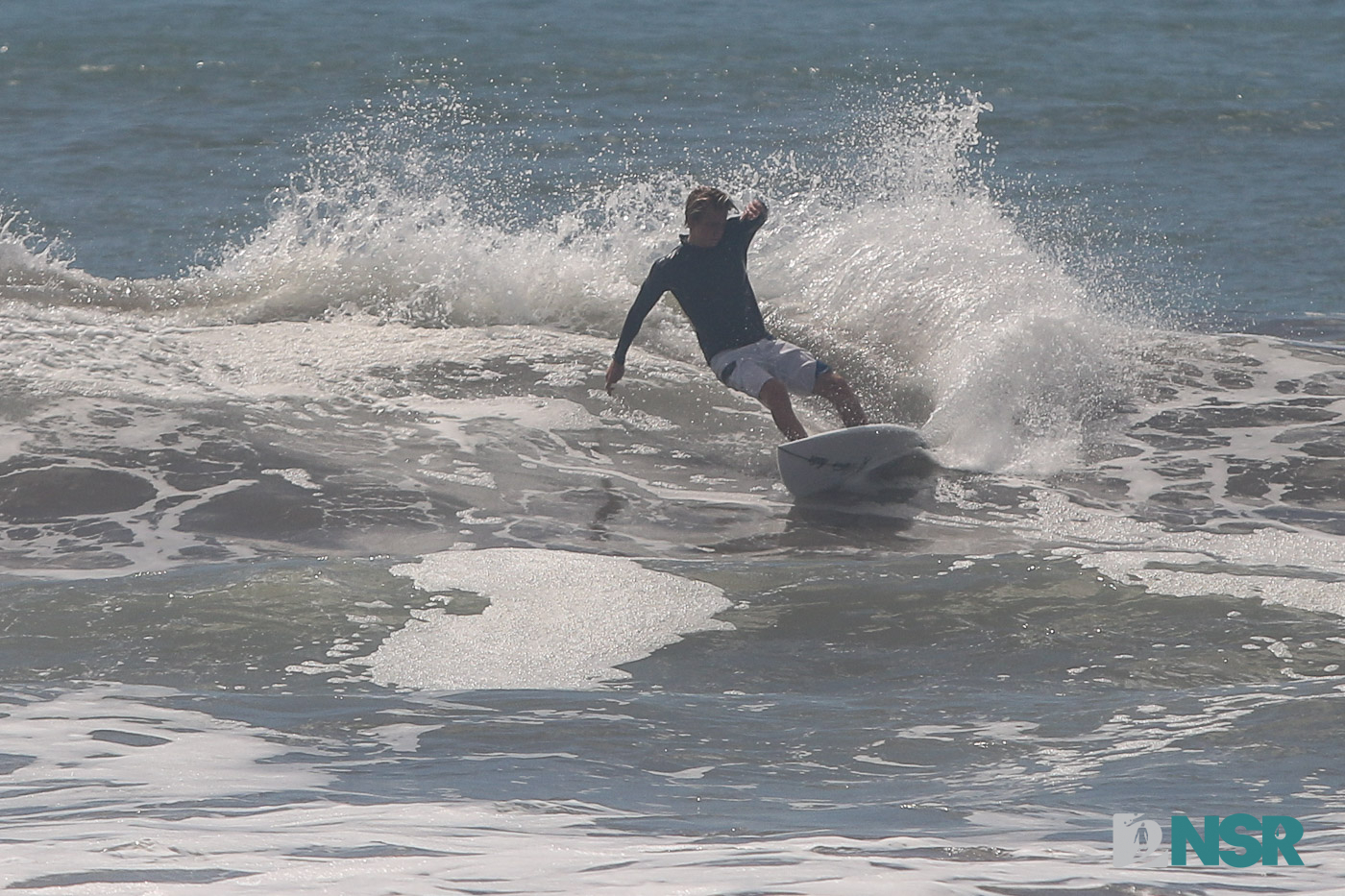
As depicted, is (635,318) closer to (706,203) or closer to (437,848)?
(706,203)

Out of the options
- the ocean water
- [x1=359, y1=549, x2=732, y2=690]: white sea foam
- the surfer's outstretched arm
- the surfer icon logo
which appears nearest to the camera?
the surfer icon logo

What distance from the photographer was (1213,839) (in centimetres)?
359

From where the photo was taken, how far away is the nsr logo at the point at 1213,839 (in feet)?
11.4

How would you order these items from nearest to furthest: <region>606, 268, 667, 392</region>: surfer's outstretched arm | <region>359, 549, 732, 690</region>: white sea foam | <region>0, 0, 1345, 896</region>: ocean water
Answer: <region>0, 0, 1345, 896</region>: ocean water < <region>359, 549, 732, 690</region>: white sea foam < <region>606, 268, 667, 392</region>: surfer's outstretched arm

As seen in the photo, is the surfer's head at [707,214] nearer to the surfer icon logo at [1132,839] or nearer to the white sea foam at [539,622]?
the white sea foam at [539,622]

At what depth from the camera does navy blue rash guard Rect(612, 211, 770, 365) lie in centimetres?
814

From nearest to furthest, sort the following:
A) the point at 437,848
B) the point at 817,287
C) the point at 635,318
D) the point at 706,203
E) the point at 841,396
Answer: the point at 437,848, the point at 706,203, the point at 841,396, the point at 635,318, the point at 817,287

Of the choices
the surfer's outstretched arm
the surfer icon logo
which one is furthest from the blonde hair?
the surfer icon logo

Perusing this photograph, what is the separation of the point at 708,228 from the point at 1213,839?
16.7 feet

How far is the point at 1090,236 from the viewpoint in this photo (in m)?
14.8

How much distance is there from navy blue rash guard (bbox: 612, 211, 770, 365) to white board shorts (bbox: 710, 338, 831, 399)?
0.07 meters

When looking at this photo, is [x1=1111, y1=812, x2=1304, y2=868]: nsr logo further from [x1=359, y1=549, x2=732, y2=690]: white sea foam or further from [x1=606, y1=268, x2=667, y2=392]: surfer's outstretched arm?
[x1=606, y1=268, x2=667, y2=392]: surfer's outstretched arm

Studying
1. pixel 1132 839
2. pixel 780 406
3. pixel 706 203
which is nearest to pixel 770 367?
pixel 780 406

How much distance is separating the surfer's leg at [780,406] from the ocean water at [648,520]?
1.21ft
